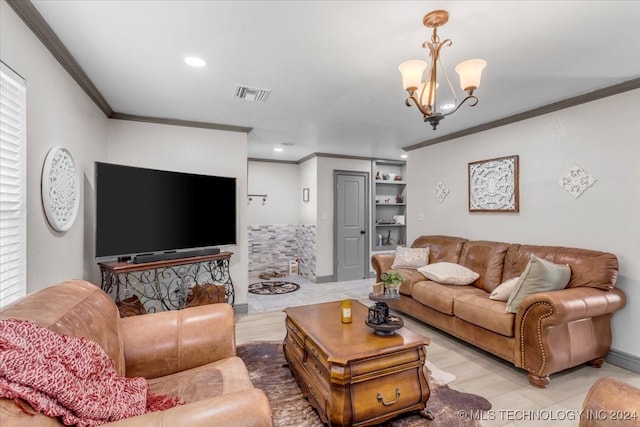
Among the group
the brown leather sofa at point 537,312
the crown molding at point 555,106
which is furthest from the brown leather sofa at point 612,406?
the crown molding at point 555,106

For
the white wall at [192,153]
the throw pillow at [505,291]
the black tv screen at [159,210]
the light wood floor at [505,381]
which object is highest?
the white wall at [192,153]

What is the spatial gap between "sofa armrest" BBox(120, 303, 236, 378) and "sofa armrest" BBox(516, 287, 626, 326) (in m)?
2.17

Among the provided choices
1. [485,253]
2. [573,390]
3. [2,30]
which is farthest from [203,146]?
[573,390]

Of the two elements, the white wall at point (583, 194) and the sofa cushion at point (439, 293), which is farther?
the sofa cushion at point (439, 293)

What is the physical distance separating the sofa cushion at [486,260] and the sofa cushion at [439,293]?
0.45 ft

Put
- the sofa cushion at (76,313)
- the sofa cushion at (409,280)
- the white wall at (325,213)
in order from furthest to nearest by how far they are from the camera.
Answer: the white wall at (325,213) → the sofa cushion at (409,280) → the sofa cushion at (76,313)

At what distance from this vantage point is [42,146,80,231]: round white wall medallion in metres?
1.98

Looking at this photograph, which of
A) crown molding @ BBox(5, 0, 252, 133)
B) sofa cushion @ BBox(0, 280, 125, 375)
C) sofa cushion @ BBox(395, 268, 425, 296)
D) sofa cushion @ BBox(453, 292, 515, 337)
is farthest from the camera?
sofa cushion @ BBox(395, 268, 425, 296)

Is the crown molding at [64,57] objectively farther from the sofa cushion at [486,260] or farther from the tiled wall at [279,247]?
the sofa cushion at [486,260]

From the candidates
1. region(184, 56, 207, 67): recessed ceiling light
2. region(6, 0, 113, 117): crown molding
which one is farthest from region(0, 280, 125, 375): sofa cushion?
region(184, 56, 207, 67): recessed ceiling light

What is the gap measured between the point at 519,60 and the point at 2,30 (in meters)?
3.15

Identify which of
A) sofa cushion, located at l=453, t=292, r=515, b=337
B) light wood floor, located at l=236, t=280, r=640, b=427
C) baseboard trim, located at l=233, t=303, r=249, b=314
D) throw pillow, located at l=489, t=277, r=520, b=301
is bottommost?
light wood floor, located at l=236, t=280, r=640, b=427

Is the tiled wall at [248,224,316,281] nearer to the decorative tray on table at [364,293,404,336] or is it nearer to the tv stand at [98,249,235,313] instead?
the tv stand at [98,249,235,313]

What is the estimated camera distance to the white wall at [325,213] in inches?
226
